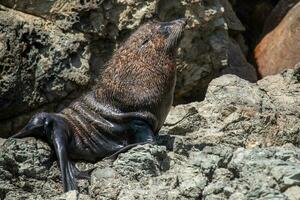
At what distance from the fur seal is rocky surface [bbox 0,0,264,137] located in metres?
1.25

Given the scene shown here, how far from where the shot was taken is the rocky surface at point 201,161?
25.5 feet

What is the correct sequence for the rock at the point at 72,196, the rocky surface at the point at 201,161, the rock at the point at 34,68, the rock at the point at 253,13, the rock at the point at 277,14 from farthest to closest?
1. the rock at the point at 253,13
2. the rock at the point at 277,14
3. the rock at the point at 34,68
4. the rock at the point at 72,196
5. the rocky surface at the point at 201,161

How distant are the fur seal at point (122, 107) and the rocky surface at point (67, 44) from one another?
1247 millimetres

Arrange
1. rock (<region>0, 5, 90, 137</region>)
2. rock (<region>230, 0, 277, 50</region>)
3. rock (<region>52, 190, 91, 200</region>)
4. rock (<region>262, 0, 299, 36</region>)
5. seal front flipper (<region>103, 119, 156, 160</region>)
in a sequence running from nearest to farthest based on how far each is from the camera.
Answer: rock (<region>52, 190, 91, 200</region>) → seal front flipper (<region>103, 119, 156, 160</region>) → rock (<region>0, 5, 90, 137</region>) → rock (<region>262, 0, 299, 36</region>) → rock (<region>230, 0, 277, 50</region>)

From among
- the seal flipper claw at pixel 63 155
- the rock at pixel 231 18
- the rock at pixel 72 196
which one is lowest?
the rock at pixel 72 196

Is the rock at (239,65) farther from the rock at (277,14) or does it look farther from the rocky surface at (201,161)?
the rocky surface at (201,161)

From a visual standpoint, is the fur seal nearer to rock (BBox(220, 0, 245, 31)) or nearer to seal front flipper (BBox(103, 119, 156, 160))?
seal front flipper (BBox(103, 119, 156, 160))

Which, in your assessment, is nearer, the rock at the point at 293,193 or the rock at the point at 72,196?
the rock at the point at 293,193

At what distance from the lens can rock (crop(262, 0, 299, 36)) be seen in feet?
42.9

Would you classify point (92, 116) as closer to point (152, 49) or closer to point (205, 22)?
point (152, 49)

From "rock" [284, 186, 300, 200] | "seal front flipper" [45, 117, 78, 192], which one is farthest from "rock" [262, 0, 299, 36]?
"rock" [284, 186, 300, 200]

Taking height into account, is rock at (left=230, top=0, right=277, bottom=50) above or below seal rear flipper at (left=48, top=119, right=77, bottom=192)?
above

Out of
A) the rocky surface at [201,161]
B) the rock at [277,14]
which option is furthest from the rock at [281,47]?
the rocky surface at [201,161]

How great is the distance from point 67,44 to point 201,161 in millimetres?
3135
